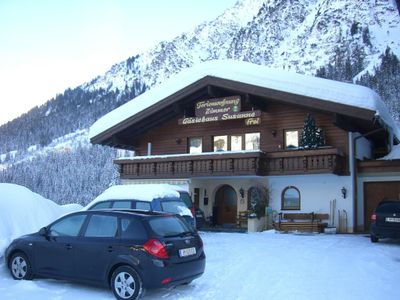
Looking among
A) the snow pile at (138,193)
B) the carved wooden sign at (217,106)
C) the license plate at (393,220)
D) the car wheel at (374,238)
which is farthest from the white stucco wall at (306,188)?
the snow pile at (138,193)

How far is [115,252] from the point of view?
790 centimetres

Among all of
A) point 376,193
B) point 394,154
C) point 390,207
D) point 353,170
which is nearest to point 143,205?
point 390,207

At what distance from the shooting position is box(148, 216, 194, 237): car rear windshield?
318 inches

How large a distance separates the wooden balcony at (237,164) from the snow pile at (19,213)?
11950 mm

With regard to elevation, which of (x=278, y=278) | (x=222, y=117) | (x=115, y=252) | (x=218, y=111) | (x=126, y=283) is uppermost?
(x=218, y=111)

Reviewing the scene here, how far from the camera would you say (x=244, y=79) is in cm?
2327

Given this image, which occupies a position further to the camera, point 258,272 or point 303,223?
point 303,223

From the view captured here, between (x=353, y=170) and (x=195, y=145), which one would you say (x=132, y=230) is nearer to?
(x=353, y=170)

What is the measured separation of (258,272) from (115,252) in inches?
143

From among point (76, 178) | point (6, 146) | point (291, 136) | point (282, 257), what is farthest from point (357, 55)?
point (282, 257)

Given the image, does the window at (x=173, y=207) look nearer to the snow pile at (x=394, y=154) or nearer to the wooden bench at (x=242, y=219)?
the wooden bench at (x=242, y=219)

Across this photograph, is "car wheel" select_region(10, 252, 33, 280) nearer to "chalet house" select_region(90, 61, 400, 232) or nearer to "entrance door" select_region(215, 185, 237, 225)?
"chalet house" select_region(90, 61, 400, 232)

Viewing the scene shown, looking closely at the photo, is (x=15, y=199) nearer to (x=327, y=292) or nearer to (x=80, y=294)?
(x=80, y=294)

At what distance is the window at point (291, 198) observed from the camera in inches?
899
